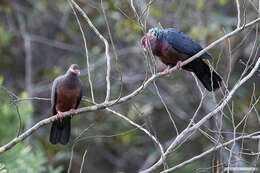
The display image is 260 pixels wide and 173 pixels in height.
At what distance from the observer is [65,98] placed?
5.59 metres

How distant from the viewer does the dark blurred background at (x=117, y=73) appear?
820 centimetres

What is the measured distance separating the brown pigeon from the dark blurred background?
2124mm

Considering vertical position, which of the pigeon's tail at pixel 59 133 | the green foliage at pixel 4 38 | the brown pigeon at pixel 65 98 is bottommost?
the pigeon's tail at pixel 59 133

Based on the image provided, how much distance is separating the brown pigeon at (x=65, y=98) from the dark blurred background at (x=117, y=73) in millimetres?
2124

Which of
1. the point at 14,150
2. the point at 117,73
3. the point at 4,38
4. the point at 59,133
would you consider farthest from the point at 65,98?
the point at 4,38

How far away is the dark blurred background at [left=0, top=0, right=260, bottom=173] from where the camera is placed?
820cm

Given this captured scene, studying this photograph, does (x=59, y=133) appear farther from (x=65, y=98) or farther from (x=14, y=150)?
(x=14, y=150)

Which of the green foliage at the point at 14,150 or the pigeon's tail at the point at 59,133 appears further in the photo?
the green foliage at the point at 14,150

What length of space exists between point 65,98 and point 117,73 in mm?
3132

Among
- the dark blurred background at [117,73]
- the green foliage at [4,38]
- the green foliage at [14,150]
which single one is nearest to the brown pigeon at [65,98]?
the green foliage at [14,150]

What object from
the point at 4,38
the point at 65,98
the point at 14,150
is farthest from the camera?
the point at 4,38

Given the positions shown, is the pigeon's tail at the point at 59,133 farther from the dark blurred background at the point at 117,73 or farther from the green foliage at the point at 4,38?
the green foliage at the point at 4,38

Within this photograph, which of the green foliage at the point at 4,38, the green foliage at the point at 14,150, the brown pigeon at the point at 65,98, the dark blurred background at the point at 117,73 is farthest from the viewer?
the green foliage at the point at 4,38

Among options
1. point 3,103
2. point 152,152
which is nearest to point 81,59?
point 152,152
